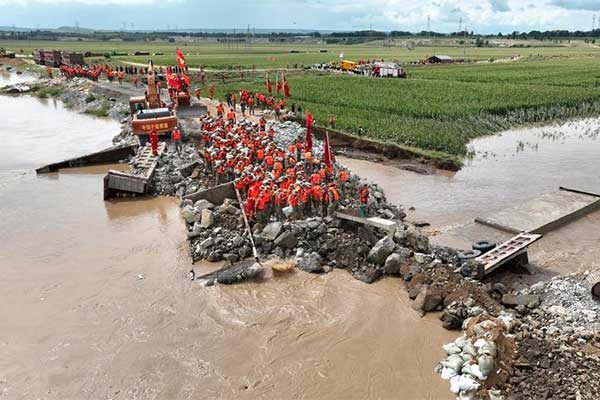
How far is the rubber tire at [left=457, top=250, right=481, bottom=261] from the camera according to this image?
1137 centimetres

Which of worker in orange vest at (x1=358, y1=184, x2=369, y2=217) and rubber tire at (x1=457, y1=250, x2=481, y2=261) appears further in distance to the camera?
worker in orange vest at (x1=358, y1=184, x2=369, y2=217)

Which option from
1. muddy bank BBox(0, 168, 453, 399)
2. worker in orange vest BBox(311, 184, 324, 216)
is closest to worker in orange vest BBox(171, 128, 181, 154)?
muddy bank BBox(0, 168, 453, 399)

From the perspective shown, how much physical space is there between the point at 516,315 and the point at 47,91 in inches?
1886

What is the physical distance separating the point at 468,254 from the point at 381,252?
210 cm

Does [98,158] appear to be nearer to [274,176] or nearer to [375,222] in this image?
[274,176]

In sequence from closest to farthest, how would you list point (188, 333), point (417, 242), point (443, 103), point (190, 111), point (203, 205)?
1. point (188, 333)
2. point (417, 242)
3. point (203, 205)
4. point (190, 111)
5. point (443, 103)

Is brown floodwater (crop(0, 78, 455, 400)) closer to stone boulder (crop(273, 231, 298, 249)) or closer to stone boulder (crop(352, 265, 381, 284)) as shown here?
stone boulder (crop(352, 265, 381, 284))

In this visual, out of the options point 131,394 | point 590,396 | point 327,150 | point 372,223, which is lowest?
point 131,394

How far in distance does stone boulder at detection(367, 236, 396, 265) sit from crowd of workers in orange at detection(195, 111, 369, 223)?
1.75m

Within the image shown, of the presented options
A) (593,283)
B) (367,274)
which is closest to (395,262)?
(367,274)

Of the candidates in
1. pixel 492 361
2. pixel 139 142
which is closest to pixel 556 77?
pixel 139 142

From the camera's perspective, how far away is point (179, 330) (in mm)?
9703

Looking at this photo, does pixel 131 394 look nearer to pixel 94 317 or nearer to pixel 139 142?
pixel 94 317

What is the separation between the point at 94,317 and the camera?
10219mm
